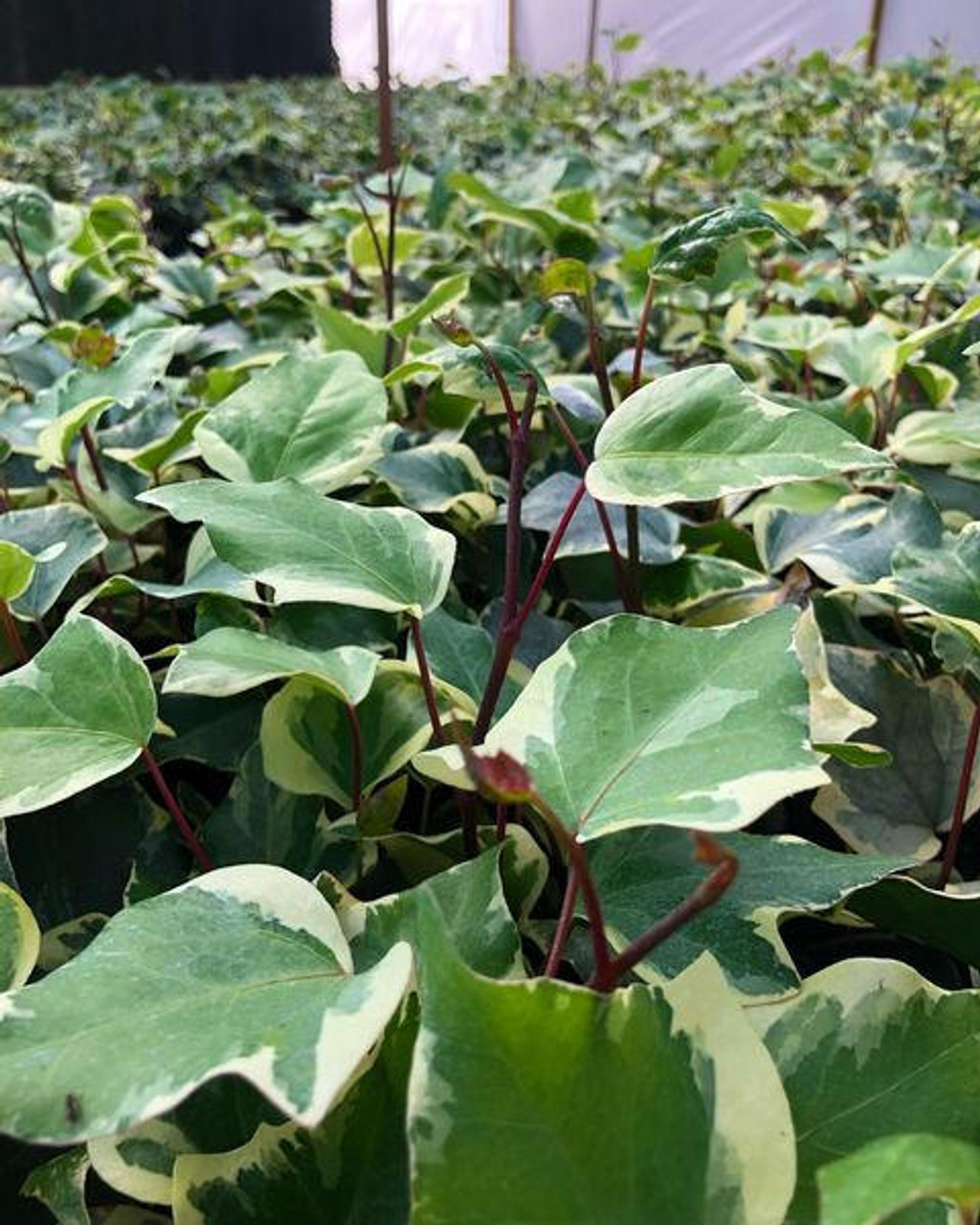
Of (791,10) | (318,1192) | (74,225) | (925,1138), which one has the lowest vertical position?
(318,1192)

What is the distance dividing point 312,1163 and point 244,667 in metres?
0.17

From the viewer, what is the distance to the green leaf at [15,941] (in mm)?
369

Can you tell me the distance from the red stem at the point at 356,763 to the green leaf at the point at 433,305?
35 centimetres

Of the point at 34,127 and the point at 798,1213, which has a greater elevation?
the point at 34,127

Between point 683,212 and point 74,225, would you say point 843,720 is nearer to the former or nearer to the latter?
point 74,225

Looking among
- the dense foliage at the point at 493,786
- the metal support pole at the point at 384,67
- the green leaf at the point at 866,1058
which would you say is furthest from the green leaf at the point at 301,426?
the metal support pole at the point at 384,67

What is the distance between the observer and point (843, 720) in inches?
18.5

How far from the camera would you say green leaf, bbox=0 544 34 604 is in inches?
18.6

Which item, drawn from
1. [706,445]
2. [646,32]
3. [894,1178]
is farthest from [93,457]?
[646,32]

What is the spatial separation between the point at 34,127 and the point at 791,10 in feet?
20.5

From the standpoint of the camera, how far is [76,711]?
1.41 ft

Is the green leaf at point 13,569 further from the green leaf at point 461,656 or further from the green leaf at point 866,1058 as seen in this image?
the green leaf at point 866,1058

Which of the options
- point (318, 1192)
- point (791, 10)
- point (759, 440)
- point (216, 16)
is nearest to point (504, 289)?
point (759, 440)

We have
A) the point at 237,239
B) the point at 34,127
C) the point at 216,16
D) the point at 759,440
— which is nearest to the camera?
the point at 759,440
